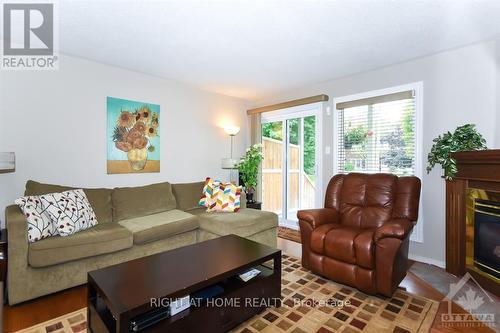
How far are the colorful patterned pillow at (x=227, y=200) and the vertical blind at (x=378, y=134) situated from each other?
1.54m

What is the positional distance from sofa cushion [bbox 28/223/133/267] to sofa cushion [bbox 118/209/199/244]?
0.34ft

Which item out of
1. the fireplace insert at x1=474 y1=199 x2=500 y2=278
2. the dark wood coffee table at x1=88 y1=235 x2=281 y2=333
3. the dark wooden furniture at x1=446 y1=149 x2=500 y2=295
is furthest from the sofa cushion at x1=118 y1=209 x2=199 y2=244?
the fireplace insert at x1=474 y1=199 x2=500 y2=278

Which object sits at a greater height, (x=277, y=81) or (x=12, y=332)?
(x=277, y=81)

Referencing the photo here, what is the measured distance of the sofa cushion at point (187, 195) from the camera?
11.7 feet

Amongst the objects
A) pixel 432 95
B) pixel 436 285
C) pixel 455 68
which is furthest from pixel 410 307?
pixel 455 68

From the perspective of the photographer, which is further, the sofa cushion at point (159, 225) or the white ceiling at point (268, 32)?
the sofa cushion at point (159, 225)

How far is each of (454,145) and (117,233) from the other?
336cm

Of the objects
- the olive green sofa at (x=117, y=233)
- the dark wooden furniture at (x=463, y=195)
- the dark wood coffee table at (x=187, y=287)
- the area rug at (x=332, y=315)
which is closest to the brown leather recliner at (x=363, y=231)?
the area rug at (x=332, y=315)

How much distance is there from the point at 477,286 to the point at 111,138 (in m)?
A: 4.21

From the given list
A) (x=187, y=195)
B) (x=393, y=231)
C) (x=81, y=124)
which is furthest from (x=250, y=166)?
(x=393, y=231)

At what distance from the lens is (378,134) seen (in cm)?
338

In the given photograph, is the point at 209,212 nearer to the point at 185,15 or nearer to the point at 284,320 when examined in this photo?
the point at 284,320

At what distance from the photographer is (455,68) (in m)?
2.78

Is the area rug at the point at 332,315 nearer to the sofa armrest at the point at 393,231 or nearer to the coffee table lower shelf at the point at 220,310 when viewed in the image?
the coffee table lower shelf at the point at 220,310
